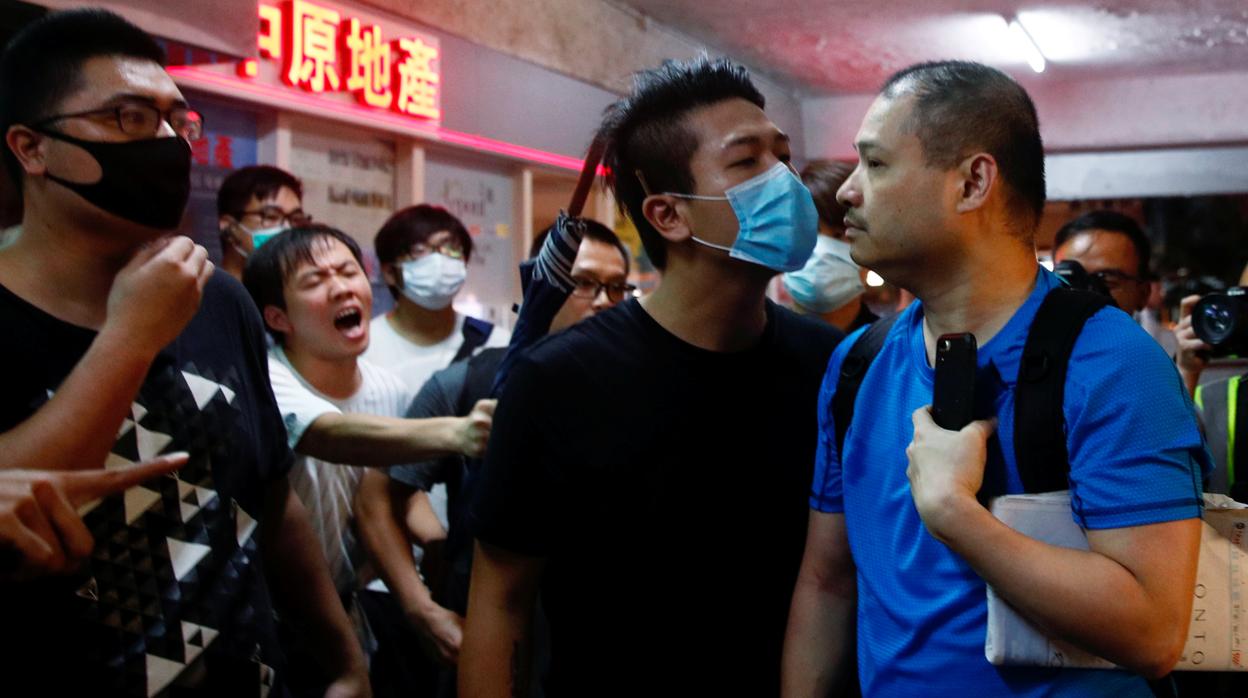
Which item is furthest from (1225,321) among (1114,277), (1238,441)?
(1114,277)

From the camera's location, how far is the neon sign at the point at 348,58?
536 cm

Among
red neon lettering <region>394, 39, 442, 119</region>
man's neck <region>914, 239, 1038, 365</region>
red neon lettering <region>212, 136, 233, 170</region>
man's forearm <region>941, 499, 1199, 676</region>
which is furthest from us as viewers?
red neon lettering <region>394, 39, 442, 119</region>

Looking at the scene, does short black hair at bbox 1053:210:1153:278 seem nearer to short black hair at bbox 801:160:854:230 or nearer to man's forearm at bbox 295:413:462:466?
short black hair at bbox 801:160:854:230

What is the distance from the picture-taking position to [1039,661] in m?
1.47

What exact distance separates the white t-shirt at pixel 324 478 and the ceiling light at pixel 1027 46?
7.09 metres

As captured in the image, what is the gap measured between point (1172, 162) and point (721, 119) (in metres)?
9.70

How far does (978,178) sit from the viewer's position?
5.48ft

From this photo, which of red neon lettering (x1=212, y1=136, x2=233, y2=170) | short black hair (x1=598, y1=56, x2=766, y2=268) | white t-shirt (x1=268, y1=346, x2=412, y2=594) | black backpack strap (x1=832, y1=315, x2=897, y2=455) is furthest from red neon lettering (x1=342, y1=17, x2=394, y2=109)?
black backpack strap (x1=832, y1=315, x2=897, y2=455)

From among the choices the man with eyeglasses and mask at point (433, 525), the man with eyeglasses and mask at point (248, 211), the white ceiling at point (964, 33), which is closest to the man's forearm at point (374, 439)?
the man with eyeglasses and mask at point (433, 525)

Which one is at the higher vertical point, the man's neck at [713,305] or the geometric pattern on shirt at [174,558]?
the man's neck at [713,305]

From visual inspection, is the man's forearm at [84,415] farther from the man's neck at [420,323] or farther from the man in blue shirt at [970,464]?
the man's neck at [420,323]

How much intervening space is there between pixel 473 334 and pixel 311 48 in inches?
81.2

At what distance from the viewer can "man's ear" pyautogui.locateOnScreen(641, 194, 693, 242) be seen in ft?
7.29

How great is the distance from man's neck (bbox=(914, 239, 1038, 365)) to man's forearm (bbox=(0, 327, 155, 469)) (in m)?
1.16
